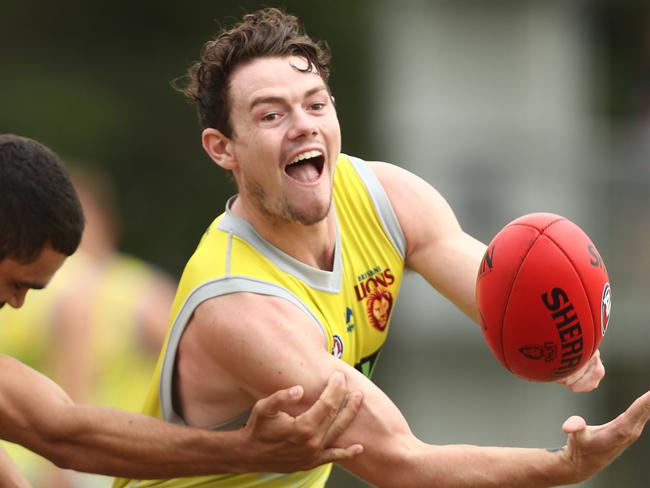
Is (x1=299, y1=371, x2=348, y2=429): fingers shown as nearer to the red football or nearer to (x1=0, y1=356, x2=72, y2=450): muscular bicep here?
the red football

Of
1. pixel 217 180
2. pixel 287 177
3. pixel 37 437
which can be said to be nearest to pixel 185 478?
pixel 37 437

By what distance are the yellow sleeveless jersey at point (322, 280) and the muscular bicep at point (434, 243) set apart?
2.4 inches

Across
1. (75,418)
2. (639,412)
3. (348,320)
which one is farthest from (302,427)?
(639,412)

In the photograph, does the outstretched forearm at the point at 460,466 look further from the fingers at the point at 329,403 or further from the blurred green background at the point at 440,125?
the blurred green background at the point at 440,125

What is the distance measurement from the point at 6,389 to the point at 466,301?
184cm

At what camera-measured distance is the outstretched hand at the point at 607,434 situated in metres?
6.18

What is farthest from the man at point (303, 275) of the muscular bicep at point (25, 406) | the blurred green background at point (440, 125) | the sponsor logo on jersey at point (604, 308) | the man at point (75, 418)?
the blurred green background at point (440, 125)

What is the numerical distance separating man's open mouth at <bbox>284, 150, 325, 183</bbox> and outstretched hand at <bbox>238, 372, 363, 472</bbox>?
0.84m

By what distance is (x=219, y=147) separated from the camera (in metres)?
6.97

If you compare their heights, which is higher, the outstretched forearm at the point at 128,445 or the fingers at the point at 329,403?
the fingers at the point at 329,403

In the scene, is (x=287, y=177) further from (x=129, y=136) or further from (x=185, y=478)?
(x=129, y=136)

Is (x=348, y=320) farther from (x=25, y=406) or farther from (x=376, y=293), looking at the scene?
(x=25, y=406)

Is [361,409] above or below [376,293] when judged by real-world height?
below

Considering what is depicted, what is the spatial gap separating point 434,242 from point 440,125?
41.1 feet
